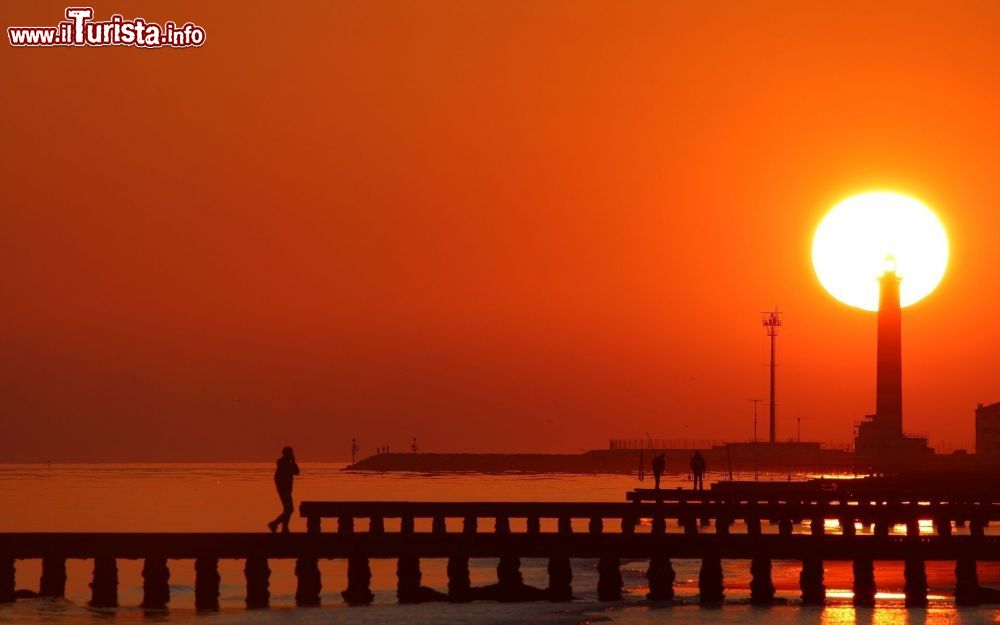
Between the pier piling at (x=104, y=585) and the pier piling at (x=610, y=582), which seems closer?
the pier piling at (x=104, y=585)

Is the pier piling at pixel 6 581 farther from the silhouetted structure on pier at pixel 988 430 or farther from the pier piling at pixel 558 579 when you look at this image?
the silhouetted structure on pier at pixel 988 430

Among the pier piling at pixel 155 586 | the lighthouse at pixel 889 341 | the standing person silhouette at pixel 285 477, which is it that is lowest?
the pier piling at pixel 155 586

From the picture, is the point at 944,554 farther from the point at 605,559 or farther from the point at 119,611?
the point at 119,611

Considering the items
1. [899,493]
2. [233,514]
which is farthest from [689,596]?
[233,514]

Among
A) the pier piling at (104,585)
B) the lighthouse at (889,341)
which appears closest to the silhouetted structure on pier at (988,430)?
the lighthouse at (889,341)

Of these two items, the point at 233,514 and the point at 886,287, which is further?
the point at 886,287

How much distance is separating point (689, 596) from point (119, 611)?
13.0 metres

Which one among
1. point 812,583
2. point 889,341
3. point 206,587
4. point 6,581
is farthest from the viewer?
point 889,341

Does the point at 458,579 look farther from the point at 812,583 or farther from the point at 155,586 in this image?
the point at 812,583

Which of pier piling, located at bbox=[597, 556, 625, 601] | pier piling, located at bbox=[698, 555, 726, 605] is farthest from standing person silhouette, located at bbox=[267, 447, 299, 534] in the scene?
pier piling, located at bbox=[698, 555, 726, 605]

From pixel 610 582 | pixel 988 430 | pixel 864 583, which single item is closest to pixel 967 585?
pixel 864 583

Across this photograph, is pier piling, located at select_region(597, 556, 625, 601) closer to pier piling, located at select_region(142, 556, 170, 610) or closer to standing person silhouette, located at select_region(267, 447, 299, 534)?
standing person silhouette, located at select_region(267, 447, 299, 534)

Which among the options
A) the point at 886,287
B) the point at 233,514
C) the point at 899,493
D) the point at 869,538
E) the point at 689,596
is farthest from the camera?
the point at 886,287

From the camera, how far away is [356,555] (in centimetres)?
3747
